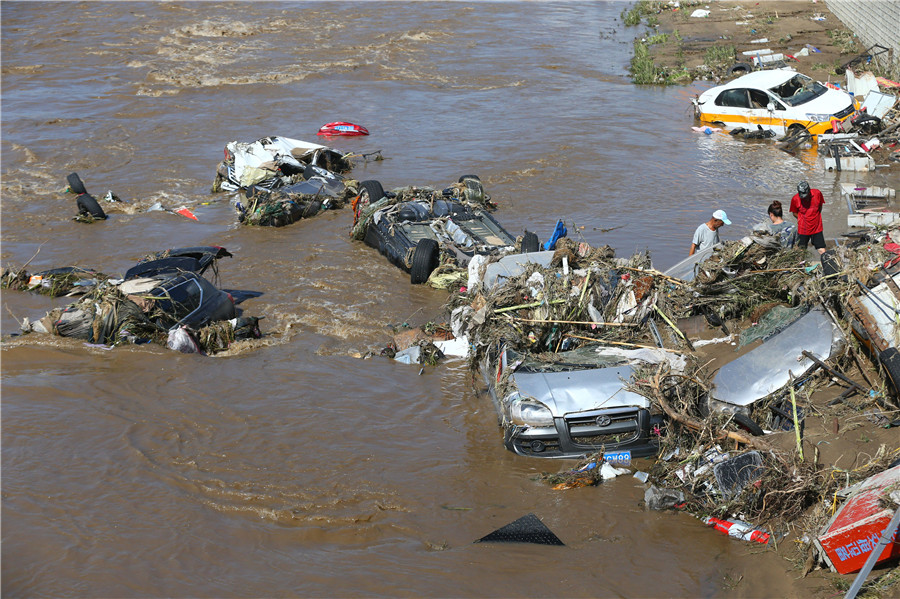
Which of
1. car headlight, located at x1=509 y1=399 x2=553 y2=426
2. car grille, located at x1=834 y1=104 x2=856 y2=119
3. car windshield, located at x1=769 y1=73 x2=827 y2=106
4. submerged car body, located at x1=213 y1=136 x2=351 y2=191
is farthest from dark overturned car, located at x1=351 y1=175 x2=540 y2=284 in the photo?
car grille, located at x1=834 y1=104 x2=856 y2=119

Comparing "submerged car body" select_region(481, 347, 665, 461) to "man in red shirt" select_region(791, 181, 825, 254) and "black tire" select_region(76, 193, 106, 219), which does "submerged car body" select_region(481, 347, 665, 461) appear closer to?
"man in red shirt" select_region(791, 181, 825, 254)

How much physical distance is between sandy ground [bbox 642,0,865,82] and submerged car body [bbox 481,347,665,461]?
17.4 m

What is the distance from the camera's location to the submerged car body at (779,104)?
18.2 metres

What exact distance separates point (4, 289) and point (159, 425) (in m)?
5.85

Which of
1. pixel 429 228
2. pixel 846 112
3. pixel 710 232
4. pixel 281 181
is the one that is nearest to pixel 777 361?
pixel 710 232

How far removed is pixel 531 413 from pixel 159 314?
5275 mm

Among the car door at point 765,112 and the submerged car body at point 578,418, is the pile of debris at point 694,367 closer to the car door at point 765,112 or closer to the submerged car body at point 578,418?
the submerged car body at point 578,418

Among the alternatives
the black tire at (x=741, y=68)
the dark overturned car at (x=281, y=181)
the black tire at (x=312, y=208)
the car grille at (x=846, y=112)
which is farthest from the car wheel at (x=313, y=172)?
the black tire at (x=741, y=68)

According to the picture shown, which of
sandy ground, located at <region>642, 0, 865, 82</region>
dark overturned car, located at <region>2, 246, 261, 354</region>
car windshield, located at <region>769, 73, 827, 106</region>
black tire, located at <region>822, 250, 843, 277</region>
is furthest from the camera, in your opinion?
sandy ground, located at <region>642, 0, 865, 82</region>

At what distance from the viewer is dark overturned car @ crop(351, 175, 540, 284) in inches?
485

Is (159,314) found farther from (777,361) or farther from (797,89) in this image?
(797,89)

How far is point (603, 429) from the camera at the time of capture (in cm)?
723

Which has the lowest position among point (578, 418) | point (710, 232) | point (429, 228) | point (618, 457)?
point (429, 228)

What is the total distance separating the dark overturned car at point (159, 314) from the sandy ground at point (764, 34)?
17692 millimetres
